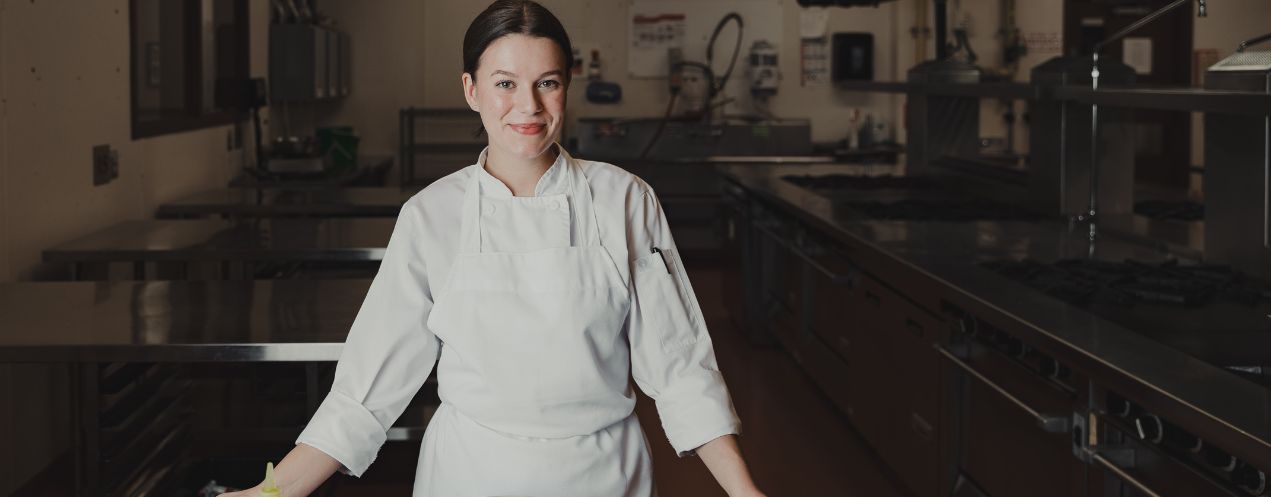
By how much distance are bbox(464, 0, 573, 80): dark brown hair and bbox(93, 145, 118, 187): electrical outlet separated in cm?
295

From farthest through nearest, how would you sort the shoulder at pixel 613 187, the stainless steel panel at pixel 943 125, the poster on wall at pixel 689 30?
the poster on wall at pixel 689 30 < the stainless steel panel at pixel 943 125 < the shoulder at pixel 613 187

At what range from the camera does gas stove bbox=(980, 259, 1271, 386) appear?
2010 millimetres

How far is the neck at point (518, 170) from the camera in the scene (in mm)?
1438

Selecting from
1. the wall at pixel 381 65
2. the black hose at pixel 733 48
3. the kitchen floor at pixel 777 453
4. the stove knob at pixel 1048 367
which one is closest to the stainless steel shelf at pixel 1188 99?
the stove knob at pixel 1048 367

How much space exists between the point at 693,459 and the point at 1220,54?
5.08 meters

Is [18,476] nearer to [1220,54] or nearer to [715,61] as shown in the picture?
[715,61]

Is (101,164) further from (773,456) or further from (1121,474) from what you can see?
(1121,474)

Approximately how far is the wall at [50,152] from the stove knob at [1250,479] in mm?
2785

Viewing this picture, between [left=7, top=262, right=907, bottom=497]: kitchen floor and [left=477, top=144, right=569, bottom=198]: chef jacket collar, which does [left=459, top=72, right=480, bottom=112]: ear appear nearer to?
[left=477, top=144, right=569, bottom=198]: chef jacket collar

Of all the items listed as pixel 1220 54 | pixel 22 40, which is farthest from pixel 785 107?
pixel 22 40

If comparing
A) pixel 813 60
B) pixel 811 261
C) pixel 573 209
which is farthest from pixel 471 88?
pixel 813 60

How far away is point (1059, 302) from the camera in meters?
2.39

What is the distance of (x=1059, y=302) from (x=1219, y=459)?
728 millimetres

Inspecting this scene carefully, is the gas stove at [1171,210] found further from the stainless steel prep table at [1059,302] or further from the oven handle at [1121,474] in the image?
the oven handle at [1121,474]
